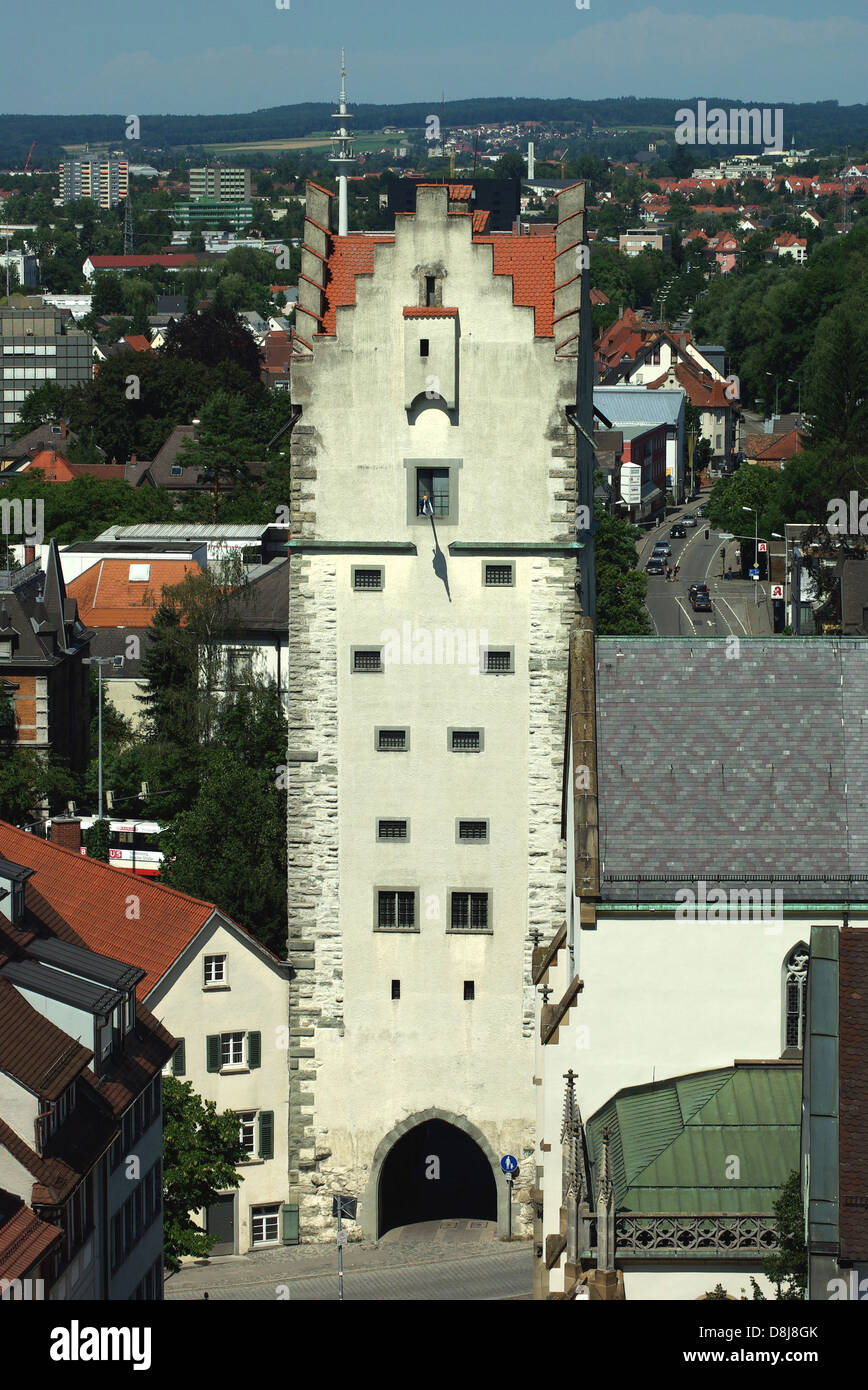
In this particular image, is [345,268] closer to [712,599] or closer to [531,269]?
[531,269]

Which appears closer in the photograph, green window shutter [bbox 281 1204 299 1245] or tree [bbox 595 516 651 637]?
green window shutter [bbox 281 1204 299 1245]

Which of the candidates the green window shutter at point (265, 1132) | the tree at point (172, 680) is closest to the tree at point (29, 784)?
the tree at point (172, 680)

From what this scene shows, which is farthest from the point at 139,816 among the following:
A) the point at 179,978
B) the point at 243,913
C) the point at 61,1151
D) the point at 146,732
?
the point at 61,1151

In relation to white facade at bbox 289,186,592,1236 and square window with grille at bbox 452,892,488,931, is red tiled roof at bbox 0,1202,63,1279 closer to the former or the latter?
white facade at bbox 289,186,592,1236

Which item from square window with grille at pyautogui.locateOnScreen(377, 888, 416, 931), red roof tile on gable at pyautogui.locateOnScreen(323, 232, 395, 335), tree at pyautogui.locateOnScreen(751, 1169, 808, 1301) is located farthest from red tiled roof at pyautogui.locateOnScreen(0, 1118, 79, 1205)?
red roof tile on gable at pyautogui.locateOnScreen(323, 232, 395, 335)

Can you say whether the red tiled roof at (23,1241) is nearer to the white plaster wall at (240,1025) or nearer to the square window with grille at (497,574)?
the white plaster wall at (240,1025)

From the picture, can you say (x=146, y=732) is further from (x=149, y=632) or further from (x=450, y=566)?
(x=450, y=566)

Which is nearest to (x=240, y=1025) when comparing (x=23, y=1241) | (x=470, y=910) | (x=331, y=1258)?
(x=331, y=1258)
